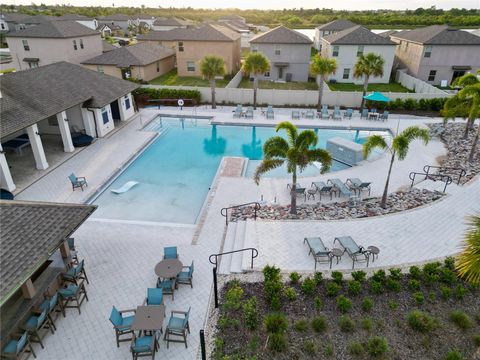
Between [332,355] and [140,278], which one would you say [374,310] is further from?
[140,278]

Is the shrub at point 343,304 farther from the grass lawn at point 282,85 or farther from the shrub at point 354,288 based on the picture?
the grass lawn at point 282,85

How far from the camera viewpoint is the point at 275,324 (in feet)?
32.2

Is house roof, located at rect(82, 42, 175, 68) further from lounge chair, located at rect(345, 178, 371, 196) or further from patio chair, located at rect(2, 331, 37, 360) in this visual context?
patio chair, located at rect(2, 331, 37, 360)

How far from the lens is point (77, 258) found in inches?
500

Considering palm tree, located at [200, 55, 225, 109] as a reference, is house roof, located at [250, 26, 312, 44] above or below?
above

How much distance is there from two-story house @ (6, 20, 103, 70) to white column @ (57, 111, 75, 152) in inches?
904

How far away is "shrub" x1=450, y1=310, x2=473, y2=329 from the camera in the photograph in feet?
32.2

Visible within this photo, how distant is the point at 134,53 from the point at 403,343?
39.4 m

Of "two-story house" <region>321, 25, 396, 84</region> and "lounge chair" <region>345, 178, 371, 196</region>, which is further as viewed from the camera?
"two-story house" <region>321, 25, 396, 84</region>

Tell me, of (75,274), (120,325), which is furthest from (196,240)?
(120,325)

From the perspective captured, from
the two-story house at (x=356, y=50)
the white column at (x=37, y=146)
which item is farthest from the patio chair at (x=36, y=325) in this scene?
the two-story house at (x=356, y=50)

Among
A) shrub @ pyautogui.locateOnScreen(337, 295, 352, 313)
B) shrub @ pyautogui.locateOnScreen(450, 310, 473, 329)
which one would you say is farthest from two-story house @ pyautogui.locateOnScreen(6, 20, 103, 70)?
shrub @ pyautogui.locateOnScreen(450, 310, 473, 329)

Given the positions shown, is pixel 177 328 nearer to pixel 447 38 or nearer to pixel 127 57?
pixel 127 57

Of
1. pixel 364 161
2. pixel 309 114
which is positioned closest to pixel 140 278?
pixel 364 161
